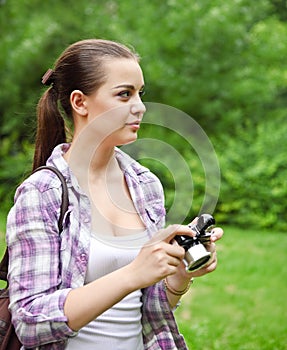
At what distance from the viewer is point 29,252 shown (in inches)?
71.7

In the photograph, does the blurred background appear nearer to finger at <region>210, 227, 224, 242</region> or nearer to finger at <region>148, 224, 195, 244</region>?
finger at <region>210, 227, 224, 242</region>

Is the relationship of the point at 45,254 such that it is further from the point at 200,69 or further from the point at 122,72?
the point at 200,69

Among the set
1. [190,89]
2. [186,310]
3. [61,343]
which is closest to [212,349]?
[186,310]

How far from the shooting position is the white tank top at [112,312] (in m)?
1.94

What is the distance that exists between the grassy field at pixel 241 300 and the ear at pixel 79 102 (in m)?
3.14

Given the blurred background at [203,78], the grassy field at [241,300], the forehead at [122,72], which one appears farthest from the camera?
Result: the blurred background at [203,78]

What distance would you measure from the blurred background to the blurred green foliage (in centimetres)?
2

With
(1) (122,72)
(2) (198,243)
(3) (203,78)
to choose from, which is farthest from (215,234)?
(3) (203,78)

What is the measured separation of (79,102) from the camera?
2057 millimetres

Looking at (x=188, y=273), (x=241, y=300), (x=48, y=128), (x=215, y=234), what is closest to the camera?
(x=215, y=234)

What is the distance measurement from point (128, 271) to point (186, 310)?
15.8 ft

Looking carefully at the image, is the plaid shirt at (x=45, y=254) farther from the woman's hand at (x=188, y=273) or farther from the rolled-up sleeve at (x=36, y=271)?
the woman's hand at (x=188, y=273)

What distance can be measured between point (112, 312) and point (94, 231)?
0.24 meters

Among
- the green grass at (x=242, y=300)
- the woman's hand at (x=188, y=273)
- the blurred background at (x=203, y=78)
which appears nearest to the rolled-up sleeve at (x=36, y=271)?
the woman's hand at (x=188, y=273)
